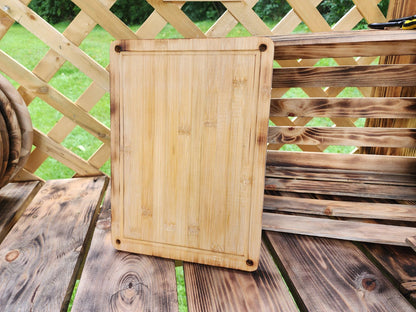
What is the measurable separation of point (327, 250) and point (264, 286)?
0.19 m

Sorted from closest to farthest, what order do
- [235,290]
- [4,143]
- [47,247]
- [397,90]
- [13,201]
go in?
1. [235,290]
2. [47,247]
3. [4,143]
4. [13,201]
5. [397,90]

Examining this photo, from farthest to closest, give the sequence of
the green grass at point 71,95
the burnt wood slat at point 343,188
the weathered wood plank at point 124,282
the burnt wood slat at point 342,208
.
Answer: the green grass at point 71,95 < the burnt wood slat at point 343,188 < the burnt wood slat at point 342,208 < the weathered wood plank at point 124,282

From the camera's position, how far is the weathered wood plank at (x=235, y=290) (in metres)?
0.55

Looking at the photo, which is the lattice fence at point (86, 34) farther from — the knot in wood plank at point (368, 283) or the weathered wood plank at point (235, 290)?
the knot in wood plank at point (368, 283)

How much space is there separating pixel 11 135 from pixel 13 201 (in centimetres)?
20

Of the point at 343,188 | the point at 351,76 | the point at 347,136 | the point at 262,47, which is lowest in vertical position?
the point at 343,188

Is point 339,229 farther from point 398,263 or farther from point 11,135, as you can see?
point 11,135

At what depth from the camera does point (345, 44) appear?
73 cm

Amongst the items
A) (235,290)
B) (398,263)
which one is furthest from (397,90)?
(235,290)

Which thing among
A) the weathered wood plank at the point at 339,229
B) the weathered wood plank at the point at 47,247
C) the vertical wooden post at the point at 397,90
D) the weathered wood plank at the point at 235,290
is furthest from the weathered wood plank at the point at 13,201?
the vertical wooden post at the point at 397,90

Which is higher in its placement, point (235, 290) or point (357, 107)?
point (357, 107)

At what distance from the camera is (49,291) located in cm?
58

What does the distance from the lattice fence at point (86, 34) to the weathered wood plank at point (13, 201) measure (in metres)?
0.07

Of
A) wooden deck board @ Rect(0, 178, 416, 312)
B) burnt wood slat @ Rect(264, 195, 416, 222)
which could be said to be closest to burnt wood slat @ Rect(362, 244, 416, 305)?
wooden deck board @ Rect(0, 178, 416, 312)
